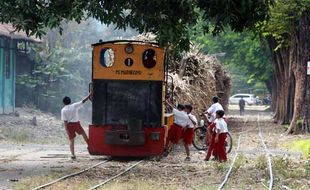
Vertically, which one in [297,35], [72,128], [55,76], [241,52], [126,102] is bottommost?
[72,128]

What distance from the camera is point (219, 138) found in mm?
16953

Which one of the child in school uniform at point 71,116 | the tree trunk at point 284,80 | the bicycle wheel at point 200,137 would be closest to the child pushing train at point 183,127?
the child in school uniform at point 71,116

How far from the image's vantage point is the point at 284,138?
27.5 m

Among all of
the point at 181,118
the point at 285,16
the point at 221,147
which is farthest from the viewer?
the point at 285,16

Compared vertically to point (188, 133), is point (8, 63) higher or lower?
higher

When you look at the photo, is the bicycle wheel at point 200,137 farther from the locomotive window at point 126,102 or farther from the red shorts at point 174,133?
the locomotive window at point 126,102

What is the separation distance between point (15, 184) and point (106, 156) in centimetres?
604

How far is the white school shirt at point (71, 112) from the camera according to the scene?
17.4 m

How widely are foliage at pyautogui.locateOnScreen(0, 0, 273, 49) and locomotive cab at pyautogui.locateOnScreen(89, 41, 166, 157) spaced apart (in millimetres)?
1801

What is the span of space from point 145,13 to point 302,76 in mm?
15152

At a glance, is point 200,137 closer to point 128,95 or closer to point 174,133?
point 174,133

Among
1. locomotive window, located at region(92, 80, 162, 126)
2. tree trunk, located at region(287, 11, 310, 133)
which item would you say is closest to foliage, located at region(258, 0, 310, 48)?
tree trunk, located at region(287, 11, 310, 133)

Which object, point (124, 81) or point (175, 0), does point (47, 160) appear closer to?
point (124, 81)

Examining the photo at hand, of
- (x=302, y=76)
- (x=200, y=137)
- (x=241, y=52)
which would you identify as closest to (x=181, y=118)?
(x=200, y=137)
